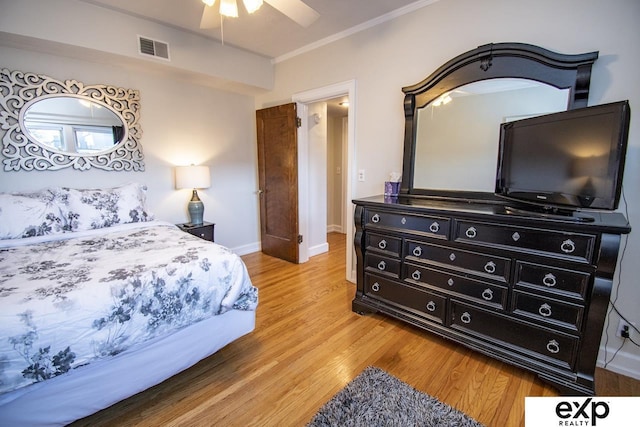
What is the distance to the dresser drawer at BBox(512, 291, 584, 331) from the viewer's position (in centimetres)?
153

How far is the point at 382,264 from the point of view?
2311mm

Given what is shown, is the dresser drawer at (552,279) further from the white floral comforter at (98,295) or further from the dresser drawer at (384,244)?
the white floral comforter at (98,295)

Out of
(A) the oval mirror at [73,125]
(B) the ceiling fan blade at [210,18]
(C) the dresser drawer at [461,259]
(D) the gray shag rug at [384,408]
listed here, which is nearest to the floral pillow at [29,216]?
(A) the oval mirror at [73,125]

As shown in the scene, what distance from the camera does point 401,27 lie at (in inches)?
98.7

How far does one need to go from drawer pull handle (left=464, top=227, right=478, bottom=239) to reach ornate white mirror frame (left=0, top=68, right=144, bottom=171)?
327 centimetres

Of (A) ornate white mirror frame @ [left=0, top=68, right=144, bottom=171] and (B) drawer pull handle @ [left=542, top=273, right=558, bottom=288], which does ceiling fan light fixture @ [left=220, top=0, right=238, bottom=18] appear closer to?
(A) ornate white mirror frame @ [left=0, top=68, right=144, bottom=171]

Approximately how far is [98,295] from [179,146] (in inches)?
98.2

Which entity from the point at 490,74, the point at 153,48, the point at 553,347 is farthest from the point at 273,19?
the point at 553,347

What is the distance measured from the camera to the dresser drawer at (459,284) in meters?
1.77

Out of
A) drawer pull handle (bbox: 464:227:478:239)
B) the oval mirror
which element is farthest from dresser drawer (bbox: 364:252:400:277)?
the oval mirror

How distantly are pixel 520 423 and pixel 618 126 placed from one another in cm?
154

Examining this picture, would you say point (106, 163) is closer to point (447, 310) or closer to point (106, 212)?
point (106, 212)

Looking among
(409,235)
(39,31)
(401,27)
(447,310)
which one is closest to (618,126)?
(409,235)

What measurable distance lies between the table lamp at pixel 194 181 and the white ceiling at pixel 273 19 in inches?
56.4
